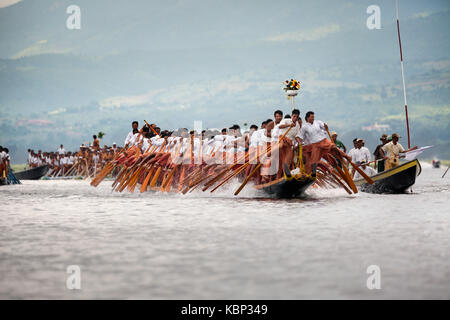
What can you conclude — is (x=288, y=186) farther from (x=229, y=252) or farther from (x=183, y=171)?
(x=229, y=252)

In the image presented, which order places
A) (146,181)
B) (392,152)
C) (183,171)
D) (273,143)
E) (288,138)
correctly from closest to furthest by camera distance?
1. (288,138)
2. (273,143)
3. (392,152)
4. (183,171)
5. (146,181)

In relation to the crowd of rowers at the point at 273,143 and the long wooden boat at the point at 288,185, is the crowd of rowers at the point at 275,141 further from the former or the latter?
the long wooden boat at the point at 288,185

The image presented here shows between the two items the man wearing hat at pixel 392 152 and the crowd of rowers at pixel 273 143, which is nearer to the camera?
the crowd of rowers at pixel 273 143

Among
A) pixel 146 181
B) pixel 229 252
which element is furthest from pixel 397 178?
pixel 229 252

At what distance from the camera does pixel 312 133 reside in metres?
13.7

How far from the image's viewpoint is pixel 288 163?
44.0ft

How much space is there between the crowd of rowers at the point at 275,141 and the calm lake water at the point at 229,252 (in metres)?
2.06

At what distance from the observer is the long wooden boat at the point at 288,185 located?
42.9 ft

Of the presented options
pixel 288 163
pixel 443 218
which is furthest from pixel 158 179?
pixel 443 218

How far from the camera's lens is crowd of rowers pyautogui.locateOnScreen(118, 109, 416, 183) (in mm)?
13547

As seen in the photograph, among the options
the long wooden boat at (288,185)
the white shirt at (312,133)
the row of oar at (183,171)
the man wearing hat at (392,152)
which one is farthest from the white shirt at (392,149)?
the long wooden boat at (288,185)

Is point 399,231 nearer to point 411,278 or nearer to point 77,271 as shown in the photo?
point 411,278

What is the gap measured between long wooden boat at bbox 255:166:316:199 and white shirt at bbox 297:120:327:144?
844 millimetres

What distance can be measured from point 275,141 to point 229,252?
7.32 metres
